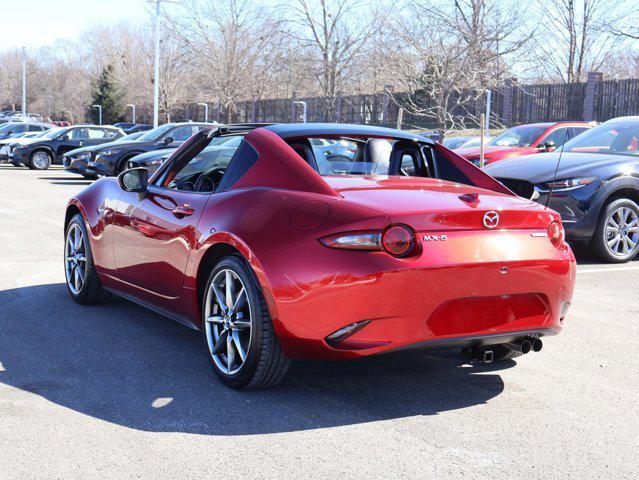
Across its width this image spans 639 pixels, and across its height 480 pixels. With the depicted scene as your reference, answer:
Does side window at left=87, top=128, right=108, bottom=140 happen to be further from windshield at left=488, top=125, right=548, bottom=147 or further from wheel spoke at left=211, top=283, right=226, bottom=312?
wheel spoke at left=211, top=283, right=226, bottom=312

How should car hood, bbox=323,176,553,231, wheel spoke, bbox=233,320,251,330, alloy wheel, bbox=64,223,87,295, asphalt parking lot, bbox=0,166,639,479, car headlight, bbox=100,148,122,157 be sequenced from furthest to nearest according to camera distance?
car headlight, bbox=100,148,122,157 < alloy wheel, bbox=64,223,87,295 < wheel spoke, bbox=233,320,251,330 < car hood, bbox=323,176,553,231 < asphalt parking lot, bbox=0,166,639,479

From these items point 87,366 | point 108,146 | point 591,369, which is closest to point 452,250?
point 591,369

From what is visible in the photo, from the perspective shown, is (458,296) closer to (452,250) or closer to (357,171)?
(452,250)

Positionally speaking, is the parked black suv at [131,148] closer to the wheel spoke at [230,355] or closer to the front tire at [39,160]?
the front tire at [39,160]

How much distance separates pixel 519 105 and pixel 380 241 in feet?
115

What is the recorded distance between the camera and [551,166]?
30.4 feet

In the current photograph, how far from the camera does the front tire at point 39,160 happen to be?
27.2 metres

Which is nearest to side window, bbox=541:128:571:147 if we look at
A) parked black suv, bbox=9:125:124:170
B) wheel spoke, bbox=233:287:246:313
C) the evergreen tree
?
wheel spoke, bbox=233:287:246:313

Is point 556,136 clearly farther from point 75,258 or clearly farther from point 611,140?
point 75,258

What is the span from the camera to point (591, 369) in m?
4.89

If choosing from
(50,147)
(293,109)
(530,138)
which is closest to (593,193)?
(530,138)

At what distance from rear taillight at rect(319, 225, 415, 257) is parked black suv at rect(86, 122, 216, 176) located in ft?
54.1

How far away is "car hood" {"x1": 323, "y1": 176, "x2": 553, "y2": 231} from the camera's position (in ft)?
12.8

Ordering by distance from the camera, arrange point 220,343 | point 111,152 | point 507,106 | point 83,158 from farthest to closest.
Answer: point 507,106 < point 83,158 < point 111,152 < point 220,343
